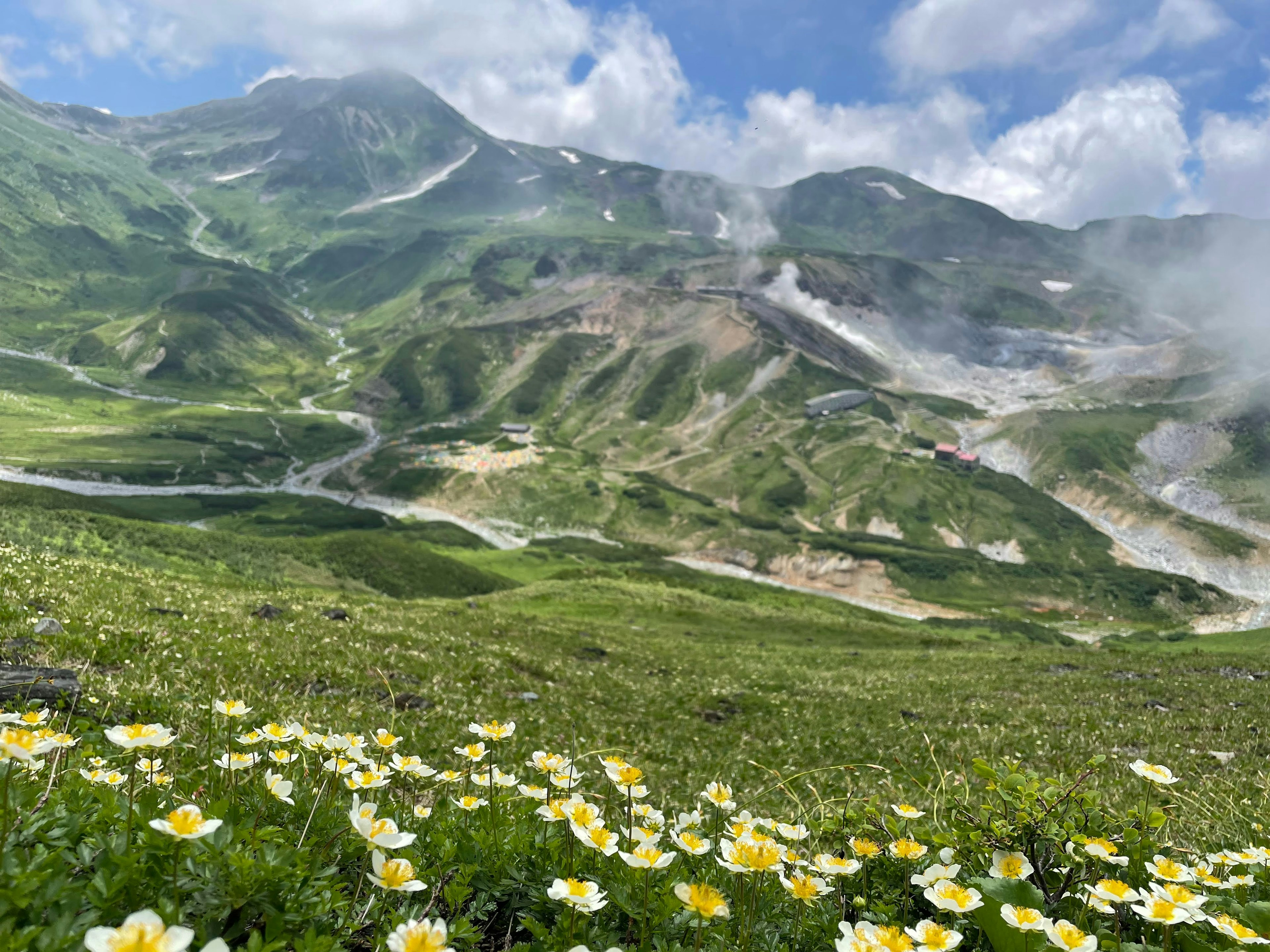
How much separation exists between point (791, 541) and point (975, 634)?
73.5m

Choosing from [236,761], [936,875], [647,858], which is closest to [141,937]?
[647,858]

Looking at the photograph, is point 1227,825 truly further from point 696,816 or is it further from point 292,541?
point 292,541

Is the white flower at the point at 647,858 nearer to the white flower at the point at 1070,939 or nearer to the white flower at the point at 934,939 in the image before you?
the white flower at the point at 934,939

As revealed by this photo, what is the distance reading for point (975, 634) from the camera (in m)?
102

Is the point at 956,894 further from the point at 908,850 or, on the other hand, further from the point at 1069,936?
the point at 908,850

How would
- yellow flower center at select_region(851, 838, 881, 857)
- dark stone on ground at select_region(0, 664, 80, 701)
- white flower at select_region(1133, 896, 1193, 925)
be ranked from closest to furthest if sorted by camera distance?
white flower at select_region(1133, 896, 1193, 925)
yellow flower center at select_region(851, 838, 881, 857)
dark stone on ground at select_region(0, 664, 80, 701)

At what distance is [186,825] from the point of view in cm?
260

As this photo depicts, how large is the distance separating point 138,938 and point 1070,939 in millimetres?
3750

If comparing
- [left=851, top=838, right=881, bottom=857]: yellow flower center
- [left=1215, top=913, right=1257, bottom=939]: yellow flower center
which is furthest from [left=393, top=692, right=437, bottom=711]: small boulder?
[left=1215, top=913, right=1257, bottom=939]: yellow flower center

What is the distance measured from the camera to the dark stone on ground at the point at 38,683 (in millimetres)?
7898

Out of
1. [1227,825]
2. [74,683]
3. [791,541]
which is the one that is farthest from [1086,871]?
[791,541]

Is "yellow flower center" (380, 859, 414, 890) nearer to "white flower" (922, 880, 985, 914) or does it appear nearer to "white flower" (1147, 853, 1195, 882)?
"white flower" (922, 880, 985, 914)

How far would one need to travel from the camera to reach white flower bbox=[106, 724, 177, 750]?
10.1 feet

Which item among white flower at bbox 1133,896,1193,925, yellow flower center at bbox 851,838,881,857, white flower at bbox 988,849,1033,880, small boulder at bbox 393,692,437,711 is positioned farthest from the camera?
small boulder at bbox 393,692,437,711
